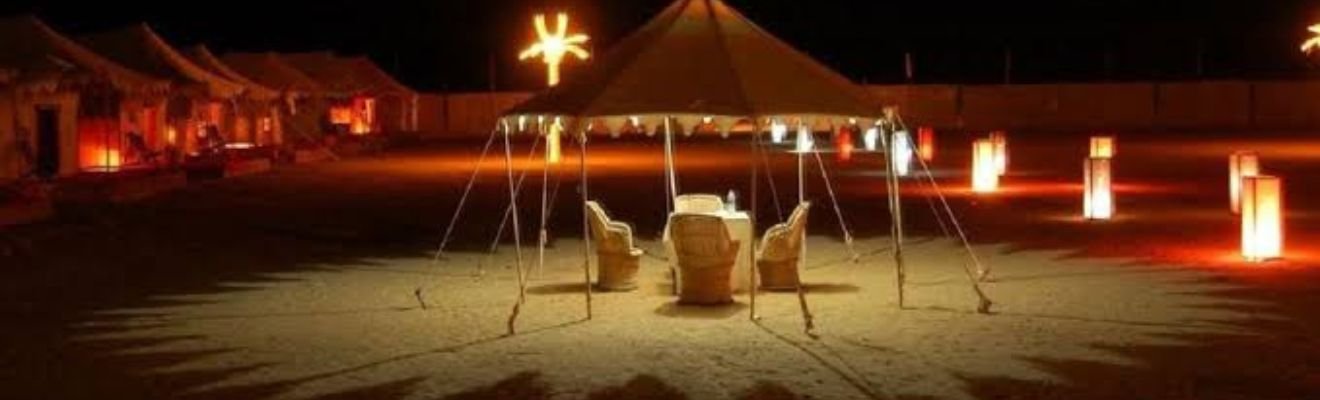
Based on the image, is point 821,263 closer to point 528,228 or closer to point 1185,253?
point 1185,253

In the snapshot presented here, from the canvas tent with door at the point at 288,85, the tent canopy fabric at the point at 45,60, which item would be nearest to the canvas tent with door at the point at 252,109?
the canvas tent with door at the point at 288,85

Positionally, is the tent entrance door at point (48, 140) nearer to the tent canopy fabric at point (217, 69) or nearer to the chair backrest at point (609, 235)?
the tent canopy fabric at point (217, 69)

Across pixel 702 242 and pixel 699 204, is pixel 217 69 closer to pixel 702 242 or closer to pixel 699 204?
pixel 699 204

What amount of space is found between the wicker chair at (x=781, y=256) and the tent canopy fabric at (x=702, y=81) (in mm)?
1261

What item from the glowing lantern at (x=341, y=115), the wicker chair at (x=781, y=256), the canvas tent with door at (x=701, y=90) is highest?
the glowing lantern at (x=341, y=115)

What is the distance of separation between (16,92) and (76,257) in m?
15.1

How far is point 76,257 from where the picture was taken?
716 inches

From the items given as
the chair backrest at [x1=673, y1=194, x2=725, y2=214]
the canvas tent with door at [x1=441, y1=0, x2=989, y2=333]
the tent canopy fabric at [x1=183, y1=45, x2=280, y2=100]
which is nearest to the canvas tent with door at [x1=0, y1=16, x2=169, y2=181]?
the tent canopy fabric at [x1=183, y1=45, x2=280, y2=100]

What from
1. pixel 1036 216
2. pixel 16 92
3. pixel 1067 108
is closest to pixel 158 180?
pixel 16 92

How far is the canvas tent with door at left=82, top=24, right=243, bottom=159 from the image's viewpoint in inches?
1553

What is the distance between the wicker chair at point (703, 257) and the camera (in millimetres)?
13359

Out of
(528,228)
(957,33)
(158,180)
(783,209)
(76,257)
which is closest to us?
(76,257)

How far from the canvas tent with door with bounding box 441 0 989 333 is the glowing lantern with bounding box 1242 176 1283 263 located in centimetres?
416

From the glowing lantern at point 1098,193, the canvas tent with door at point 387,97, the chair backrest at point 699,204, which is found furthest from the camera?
the canvas tent with door at point 387,97
